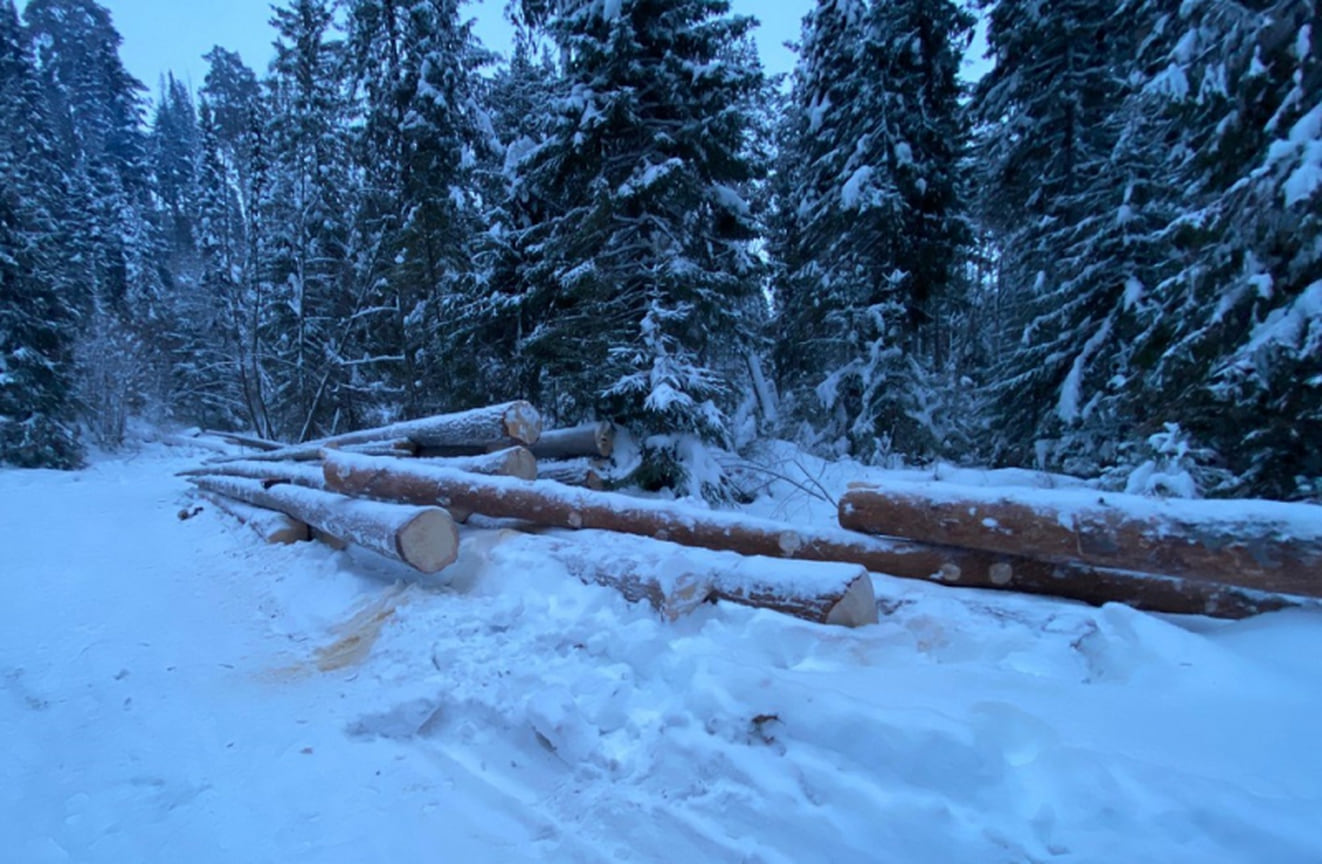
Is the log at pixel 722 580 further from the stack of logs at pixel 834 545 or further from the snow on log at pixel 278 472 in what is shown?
the snow on log at pixel 278 472

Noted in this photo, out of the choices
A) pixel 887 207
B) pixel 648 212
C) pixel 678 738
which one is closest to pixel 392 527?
pixel 678 738

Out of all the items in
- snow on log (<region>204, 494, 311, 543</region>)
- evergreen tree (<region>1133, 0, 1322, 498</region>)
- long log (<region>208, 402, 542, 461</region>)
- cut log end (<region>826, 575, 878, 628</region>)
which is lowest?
snow on log (<region>204, 494, 311, 543</region>)

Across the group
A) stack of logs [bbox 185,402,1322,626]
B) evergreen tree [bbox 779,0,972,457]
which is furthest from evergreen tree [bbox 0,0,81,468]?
evergreen tree [bbox 779,0,972,457]

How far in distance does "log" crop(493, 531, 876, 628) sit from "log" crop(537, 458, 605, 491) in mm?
3517

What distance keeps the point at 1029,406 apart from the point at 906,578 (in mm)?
9521

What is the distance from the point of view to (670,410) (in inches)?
286

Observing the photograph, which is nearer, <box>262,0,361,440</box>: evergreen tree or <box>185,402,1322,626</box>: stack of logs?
<box>185,402,1322,626</box>: stack of logs

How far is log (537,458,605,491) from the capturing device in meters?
7.64

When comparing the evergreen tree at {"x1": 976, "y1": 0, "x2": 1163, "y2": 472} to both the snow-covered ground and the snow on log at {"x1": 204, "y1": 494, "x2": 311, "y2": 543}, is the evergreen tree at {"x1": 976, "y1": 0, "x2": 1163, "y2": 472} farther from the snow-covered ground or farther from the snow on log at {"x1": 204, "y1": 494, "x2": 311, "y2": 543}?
the snow on log at {"x1": 204, "y1": 494, "x2": 311, "y2": 543}

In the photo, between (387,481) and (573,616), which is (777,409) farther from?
(573,616)

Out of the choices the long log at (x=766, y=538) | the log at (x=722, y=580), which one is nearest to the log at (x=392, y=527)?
the long log at (x=766, y=538)

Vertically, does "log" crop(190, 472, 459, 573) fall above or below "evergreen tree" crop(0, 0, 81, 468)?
below

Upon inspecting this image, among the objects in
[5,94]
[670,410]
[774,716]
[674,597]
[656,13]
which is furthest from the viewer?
[5,94]

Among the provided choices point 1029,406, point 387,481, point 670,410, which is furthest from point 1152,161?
point 387,481
